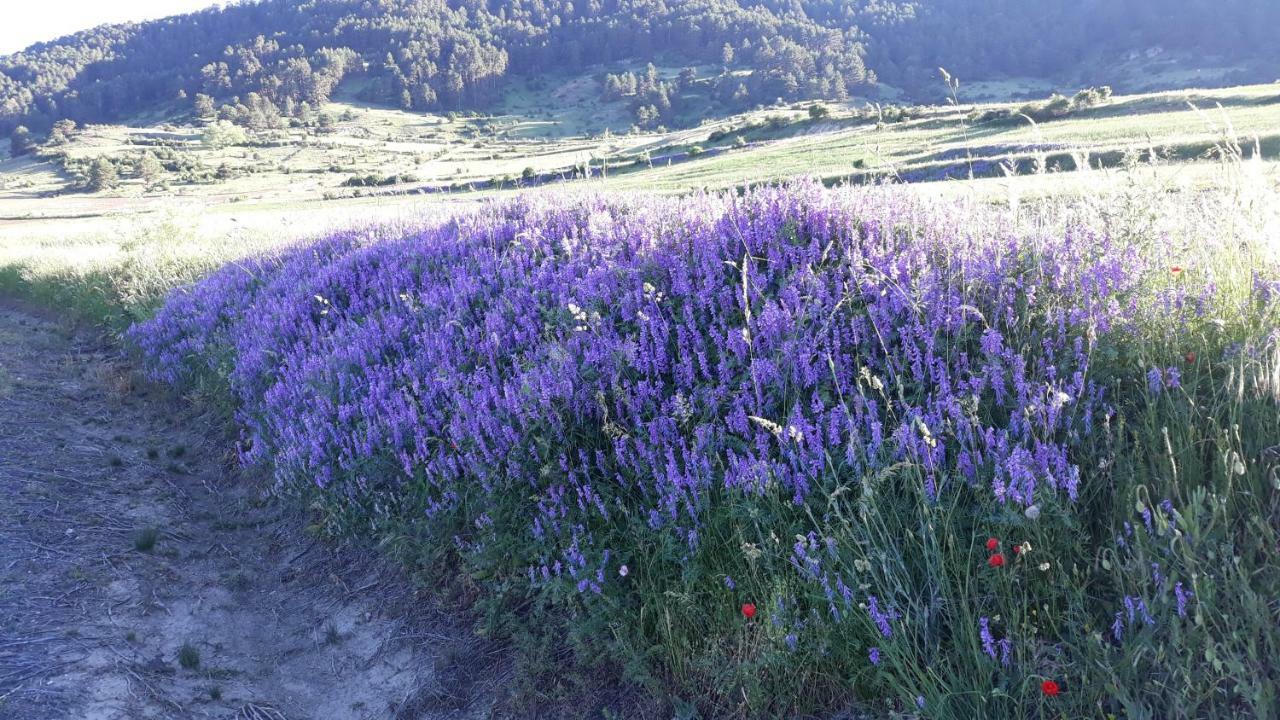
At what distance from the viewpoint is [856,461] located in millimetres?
3385

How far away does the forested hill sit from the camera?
129375 mm

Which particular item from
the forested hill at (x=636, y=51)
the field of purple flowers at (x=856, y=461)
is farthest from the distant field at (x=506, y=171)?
the forested hill at (x=636, y=51)

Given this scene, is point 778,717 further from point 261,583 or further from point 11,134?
point 11,134

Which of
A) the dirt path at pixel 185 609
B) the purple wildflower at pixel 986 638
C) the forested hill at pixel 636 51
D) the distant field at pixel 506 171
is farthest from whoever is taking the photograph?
the forested hill at pixel 636 51

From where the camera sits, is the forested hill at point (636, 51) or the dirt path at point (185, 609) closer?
the dirt path at point (185, 609)

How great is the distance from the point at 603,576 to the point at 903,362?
1.91 m

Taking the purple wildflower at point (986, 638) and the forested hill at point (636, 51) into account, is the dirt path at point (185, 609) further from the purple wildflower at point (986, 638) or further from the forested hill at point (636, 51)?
the forested hill at point (636, 51)

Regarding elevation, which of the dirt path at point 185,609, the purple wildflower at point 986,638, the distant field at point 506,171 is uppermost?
the distant field at point 506,171

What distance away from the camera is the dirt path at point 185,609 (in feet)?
12.9

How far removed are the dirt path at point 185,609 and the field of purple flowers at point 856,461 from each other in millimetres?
441

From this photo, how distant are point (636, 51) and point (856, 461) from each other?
670 ft

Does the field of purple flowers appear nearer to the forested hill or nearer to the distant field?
the distant field

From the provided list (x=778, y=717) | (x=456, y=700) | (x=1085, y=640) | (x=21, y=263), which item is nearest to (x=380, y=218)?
(x=456, y=700)

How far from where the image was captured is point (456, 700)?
4.03 metres
